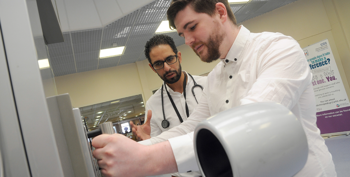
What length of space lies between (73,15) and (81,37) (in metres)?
0.71

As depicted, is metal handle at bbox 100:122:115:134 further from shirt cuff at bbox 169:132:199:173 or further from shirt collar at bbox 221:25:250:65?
shirt collar at bbox 221:25:250:65

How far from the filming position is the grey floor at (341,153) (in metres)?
3.26

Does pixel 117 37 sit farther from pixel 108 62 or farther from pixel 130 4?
pixel 108 62

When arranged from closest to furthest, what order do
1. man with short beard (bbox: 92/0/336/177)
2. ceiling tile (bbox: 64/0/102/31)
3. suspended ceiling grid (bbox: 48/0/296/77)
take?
man with short beard (bbox: 92/0/336/177)
ceiling tile (bbox: 64/0/102/31)
suspended ceiling grid (bbox: 48/0/296/77)

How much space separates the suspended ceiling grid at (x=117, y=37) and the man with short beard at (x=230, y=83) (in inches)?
122

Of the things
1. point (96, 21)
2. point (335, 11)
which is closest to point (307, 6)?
point (335, 11)

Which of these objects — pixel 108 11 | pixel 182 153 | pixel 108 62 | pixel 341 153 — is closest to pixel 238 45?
pixel 182 153

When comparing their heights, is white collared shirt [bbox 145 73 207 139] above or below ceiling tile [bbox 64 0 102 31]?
below

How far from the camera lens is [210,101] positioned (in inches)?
52.2

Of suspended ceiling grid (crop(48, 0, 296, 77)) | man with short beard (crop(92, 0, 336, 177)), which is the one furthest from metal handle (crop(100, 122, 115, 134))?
suspended ceiling grid (crop(48, 0, 296, 77))

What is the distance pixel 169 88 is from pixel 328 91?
14.7 ft

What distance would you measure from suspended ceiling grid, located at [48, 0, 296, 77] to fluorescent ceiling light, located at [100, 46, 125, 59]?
14cm

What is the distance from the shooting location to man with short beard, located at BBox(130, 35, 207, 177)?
205 centimetres

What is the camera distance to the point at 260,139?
0.31 meters
